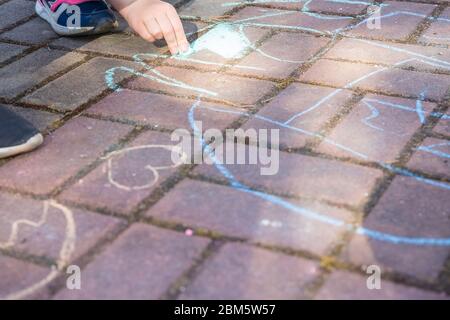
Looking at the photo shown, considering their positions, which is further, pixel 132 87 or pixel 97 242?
pixel 132 87

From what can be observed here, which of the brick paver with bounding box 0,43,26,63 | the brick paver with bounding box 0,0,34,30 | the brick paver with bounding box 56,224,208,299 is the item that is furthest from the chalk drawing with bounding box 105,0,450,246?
the brick paver with bounding box 0,0,34,30

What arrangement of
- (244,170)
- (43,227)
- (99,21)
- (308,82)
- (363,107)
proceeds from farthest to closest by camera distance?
1. (99,21)
2. (308,82)
3. (363,107)
4. (244,170)
5. (43,227)

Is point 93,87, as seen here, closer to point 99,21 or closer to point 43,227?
point 99,21

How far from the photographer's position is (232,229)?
165cm

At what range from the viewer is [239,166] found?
1.91 metres

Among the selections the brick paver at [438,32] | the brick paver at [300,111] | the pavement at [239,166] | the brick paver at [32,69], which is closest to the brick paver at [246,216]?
the pavement at [239,166]

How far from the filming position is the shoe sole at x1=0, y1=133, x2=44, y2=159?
6.58 ft

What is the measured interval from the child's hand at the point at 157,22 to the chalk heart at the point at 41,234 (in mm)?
1039

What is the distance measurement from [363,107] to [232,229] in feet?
2.50

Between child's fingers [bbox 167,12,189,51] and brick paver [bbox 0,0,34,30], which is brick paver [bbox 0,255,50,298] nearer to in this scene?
child's fingers [bbox 167,12,189,51]

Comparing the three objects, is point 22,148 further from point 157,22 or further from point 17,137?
point 157,22

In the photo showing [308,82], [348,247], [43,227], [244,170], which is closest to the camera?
[348,247]

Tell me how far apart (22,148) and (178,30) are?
0.87 metres
